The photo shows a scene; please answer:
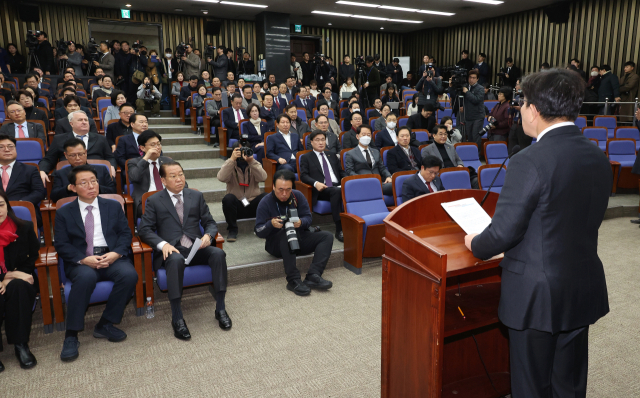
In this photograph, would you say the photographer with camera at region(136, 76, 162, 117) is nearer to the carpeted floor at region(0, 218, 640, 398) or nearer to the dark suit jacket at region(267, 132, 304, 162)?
the dark suit jacket at region(267, 132, 304, 162)

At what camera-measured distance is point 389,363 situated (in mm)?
1614

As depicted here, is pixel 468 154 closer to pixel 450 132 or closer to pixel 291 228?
pixel 450 132

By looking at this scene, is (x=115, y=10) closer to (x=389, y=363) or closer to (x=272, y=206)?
(x=272, y=206)

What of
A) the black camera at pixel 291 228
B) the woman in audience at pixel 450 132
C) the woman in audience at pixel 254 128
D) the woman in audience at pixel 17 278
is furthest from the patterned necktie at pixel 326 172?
the woman in audience at pixel 17 278

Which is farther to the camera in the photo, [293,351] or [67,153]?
[67,153]

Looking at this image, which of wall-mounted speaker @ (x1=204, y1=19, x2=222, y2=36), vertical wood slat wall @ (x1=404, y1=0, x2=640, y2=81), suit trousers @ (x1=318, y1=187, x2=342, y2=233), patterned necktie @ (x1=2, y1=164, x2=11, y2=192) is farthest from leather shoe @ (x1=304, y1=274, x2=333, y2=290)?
wall-mounted speaker @ (x1=204, y1=19, x2=222, y2=36)

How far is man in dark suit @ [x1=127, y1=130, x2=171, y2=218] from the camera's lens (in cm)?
354

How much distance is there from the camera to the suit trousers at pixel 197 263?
2.71m

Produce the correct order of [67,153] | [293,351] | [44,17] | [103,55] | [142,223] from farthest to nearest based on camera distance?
[44,17] → [103,55] → [67,153] → [142,223] → [293,351]

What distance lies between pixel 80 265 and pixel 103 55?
7502mm

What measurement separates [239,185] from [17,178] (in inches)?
69.7

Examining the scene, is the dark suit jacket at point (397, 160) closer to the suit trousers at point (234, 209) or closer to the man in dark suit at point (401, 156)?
the man in dark suit at point (401, 156)

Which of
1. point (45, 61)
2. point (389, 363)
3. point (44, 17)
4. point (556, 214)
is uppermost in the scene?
A: point (44, 17)

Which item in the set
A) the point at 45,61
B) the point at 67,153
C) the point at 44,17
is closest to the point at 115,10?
the point at 44,17
